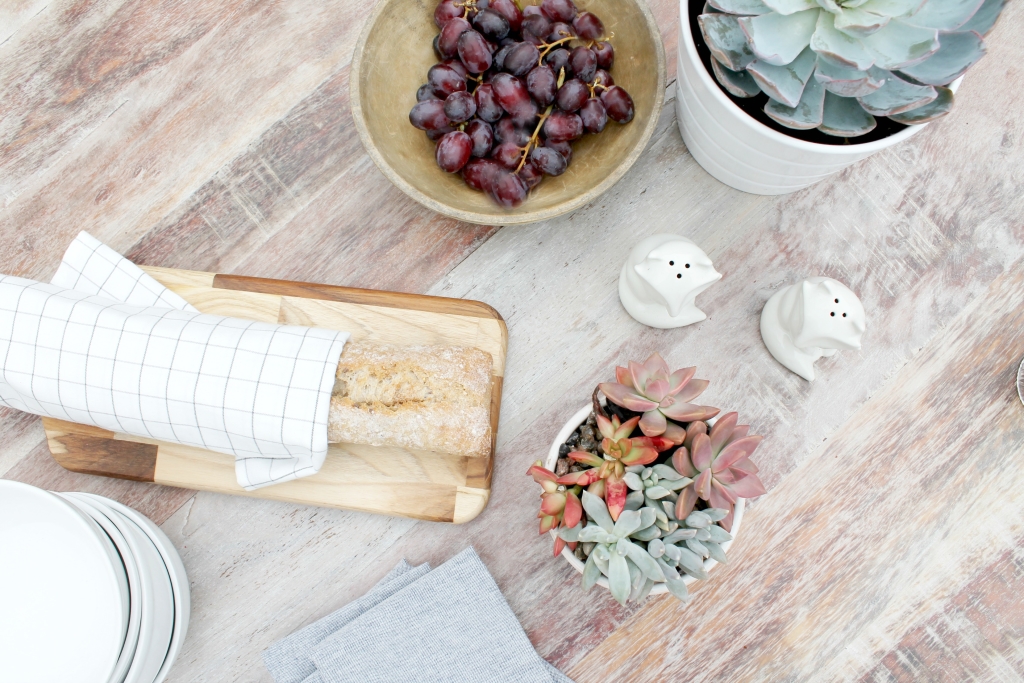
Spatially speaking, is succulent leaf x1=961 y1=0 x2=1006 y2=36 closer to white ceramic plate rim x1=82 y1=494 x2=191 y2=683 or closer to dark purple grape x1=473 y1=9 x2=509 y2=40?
dark purple grape x1=473 y1=9 x2=509 y2=40

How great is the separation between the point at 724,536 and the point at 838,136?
339 mm

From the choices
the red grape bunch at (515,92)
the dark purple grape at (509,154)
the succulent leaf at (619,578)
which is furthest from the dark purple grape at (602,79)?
the succulent leaf at (619,578)

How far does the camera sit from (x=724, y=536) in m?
0.52

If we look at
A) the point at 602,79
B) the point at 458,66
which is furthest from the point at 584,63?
the point at 458,66

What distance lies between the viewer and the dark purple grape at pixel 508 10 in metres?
0.64

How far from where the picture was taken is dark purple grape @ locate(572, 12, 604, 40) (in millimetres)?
637

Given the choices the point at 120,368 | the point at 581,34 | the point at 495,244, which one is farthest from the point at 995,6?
the point at 120,368

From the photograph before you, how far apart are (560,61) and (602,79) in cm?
5

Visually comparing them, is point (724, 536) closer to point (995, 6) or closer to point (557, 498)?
point (557, 498)

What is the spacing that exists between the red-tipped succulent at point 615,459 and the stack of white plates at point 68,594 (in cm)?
43

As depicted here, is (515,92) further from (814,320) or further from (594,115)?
(814,320)

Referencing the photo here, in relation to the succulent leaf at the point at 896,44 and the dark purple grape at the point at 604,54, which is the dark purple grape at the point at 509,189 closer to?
the dark purple grape at the point at 604,54

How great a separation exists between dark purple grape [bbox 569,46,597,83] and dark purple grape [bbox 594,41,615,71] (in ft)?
0.05

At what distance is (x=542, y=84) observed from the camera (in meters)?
0.62
